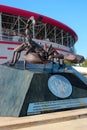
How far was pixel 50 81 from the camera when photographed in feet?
27.3

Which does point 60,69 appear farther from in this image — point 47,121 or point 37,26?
point 37,26

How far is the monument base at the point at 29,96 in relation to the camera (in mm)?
7361

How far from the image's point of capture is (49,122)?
682 cm

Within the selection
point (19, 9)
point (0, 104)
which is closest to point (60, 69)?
point (0, 104)

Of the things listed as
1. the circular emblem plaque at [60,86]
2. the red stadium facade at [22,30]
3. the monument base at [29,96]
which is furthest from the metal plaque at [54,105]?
the red stadium facade at [22,30]

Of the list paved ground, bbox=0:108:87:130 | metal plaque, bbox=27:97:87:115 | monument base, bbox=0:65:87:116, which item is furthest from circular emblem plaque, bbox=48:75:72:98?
paved ground, bbox=0:108:87:130

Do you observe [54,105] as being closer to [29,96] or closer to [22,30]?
[29,96]

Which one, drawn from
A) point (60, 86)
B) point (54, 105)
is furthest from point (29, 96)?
point (60, 86)

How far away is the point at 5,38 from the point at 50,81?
703 inches

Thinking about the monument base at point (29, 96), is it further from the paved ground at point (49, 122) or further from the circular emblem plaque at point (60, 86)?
the paved ground at point (49, 122)

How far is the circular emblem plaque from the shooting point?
27.0 ft

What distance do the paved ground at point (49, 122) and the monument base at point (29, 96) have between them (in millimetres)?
314

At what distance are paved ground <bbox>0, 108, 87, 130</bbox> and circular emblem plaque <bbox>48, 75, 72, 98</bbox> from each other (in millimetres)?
883

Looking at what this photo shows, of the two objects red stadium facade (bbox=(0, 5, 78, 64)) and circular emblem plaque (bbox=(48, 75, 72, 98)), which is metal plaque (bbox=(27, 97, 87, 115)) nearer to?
circular emblem plaque (bbox=(48, 75, 72, 98))
